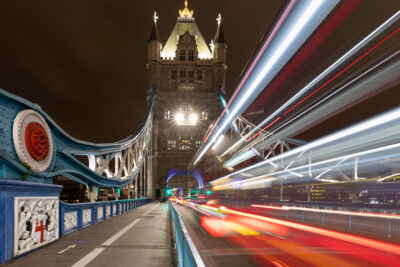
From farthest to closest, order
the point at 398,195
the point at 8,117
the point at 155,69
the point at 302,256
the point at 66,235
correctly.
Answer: the point at 155,69, the point at 398,195, the point at 66,235, the point at 8,117, the point at 302,256

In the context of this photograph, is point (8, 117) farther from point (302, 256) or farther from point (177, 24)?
point (177, 24)

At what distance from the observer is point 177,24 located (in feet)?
311

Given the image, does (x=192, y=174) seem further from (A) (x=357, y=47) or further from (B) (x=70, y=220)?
(B) (x=70, y=220)

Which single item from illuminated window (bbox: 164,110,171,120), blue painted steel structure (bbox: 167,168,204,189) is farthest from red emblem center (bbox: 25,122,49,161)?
illuminated window (bbox: 164,110,171,120)

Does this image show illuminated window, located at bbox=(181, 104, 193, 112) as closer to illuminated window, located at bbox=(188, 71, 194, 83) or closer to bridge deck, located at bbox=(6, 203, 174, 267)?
illuminated window, located at bbox=(188, 71, 194, 83)

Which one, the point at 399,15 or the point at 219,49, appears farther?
the point at 219,49

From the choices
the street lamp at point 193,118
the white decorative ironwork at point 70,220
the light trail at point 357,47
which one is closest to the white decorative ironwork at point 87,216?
the white decorative ironwork at point 70,220

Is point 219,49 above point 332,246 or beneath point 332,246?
above

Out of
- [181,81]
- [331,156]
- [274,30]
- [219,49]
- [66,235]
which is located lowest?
[66,235]

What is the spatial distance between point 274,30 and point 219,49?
245 feet

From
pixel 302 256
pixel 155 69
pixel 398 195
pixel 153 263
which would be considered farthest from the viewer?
pixel 155 69

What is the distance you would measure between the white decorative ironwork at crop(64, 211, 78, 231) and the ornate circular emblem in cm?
193

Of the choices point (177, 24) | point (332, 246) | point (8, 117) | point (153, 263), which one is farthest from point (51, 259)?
point (177, 24)

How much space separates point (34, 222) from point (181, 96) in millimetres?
72976
